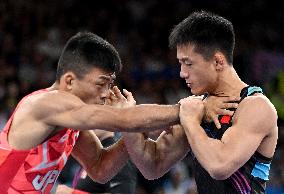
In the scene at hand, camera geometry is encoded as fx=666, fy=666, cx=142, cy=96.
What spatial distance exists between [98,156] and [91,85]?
2.51ft

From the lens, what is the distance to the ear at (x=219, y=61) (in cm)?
447

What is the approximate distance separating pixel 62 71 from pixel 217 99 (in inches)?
44.1

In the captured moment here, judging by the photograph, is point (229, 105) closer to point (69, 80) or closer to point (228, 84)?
point (228, 84)

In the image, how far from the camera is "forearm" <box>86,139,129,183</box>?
509cm

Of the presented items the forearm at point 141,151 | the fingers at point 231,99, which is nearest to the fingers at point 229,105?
the fingers at point 231,99

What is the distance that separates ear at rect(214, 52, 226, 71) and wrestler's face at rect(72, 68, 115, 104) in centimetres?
77

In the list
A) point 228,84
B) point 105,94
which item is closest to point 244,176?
point 228,84

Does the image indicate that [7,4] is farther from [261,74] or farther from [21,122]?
[21,122]

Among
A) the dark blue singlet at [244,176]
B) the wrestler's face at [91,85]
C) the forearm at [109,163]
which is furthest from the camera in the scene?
the forearm at [109,163]

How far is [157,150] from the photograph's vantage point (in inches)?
193

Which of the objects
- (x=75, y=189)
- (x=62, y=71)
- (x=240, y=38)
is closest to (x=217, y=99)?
(x=62, y=71)

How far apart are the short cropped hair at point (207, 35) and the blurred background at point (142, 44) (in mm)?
5332

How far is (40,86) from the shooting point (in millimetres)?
11422

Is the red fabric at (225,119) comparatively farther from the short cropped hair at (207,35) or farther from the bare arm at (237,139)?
the short cropped hair at (207,35)
